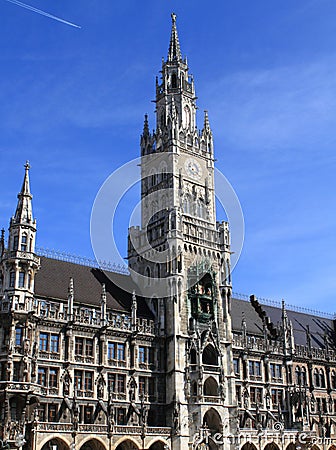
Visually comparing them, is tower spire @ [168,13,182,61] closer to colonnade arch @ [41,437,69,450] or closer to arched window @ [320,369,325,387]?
arched window @ [320,369,325,387]

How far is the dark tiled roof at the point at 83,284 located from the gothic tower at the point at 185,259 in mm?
2949

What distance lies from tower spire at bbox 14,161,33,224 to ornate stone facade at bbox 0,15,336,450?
14 cm

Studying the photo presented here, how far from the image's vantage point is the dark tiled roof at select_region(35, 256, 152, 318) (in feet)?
210

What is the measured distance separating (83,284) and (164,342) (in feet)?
35.4

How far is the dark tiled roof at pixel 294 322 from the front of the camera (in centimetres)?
8311

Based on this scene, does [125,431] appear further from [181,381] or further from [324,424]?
Result: [324,424]

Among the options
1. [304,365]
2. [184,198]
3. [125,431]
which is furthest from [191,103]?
[125,431]

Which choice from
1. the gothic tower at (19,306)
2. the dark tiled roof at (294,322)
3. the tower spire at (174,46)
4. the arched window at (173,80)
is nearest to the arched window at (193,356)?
the dark tiled roof at (294,322)

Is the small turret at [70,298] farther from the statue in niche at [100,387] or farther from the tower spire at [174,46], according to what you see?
the tower spire at [174,46]

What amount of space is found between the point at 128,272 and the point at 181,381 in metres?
16.0

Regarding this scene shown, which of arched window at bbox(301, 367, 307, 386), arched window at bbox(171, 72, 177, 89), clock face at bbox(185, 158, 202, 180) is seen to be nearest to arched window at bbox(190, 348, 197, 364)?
clock face at bbox(185, 158, 202, 180)

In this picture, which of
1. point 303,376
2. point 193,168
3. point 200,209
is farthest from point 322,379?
point 193,168

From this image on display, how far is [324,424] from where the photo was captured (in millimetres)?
84500

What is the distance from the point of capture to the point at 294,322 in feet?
302
